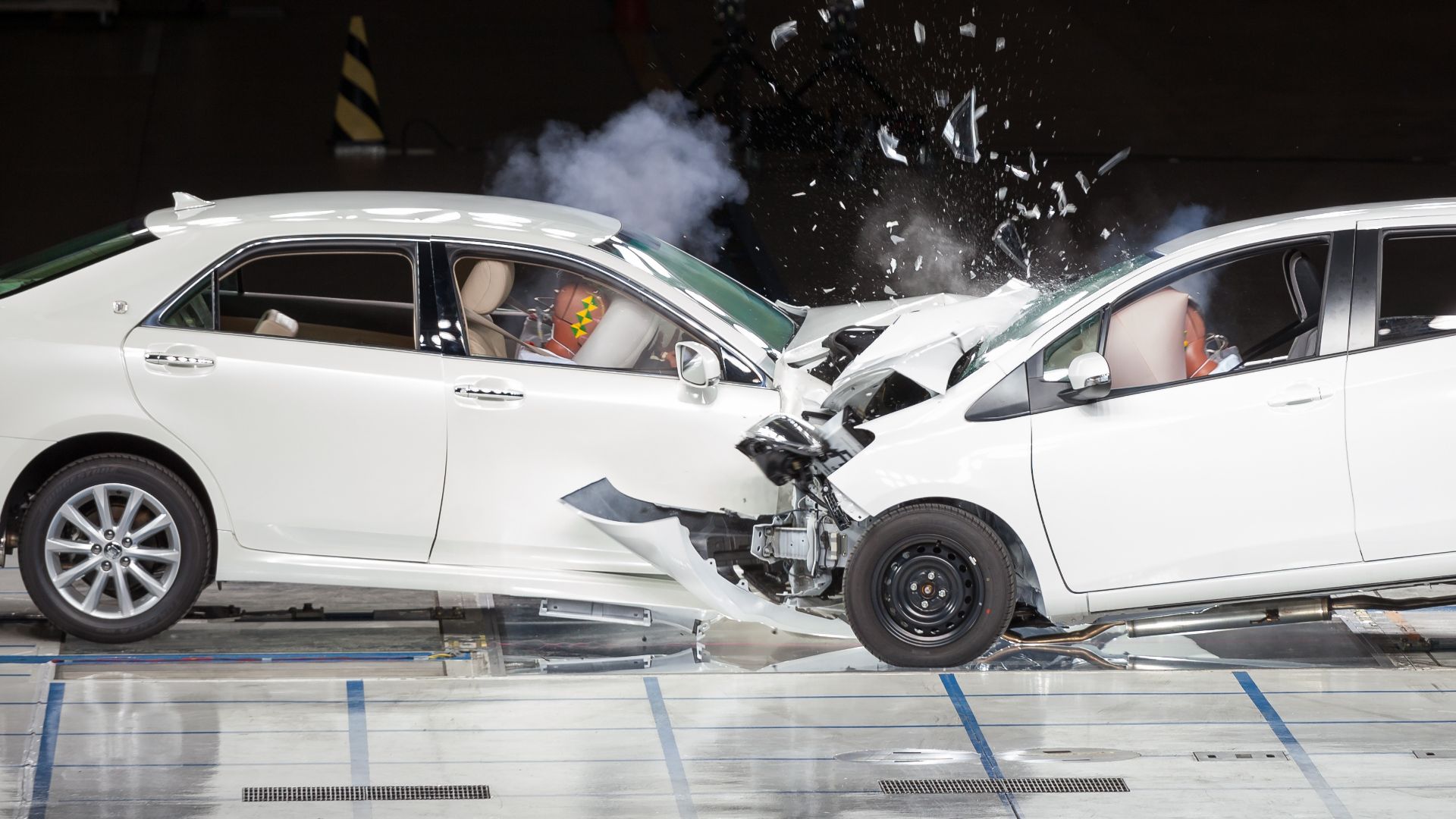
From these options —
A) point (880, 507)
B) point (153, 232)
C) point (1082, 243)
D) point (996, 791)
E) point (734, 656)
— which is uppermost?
point (1082, 243)

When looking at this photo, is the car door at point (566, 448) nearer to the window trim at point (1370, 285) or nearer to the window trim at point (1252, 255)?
the window trim at point (1252, 255)

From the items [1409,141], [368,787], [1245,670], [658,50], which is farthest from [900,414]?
[658,50]

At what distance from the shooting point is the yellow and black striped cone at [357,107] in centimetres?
1659

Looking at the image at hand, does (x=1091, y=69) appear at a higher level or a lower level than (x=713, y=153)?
higher

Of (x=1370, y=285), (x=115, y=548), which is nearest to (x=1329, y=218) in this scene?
(x=1370, y=285)

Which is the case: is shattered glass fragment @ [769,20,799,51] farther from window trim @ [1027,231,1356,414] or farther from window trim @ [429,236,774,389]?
window trim @ [1027,231,1356,414]

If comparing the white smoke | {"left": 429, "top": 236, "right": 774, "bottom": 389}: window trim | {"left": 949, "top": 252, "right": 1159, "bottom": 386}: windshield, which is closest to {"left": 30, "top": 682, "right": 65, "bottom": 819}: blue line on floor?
{"left": 429, "top": 236, "right": 774, "bottom": 389}: window trim

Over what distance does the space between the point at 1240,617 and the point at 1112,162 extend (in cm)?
898

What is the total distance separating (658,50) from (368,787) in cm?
1536

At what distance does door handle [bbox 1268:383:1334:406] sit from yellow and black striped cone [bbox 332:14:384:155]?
11384 millimetres

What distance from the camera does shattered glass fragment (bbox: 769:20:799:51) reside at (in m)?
19.6

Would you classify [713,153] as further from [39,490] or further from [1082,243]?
[39,490]

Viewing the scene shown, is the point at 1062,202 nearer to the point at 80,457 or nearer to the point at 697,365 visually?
the point at 697,365

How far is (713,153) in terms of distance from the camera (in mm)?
15914
